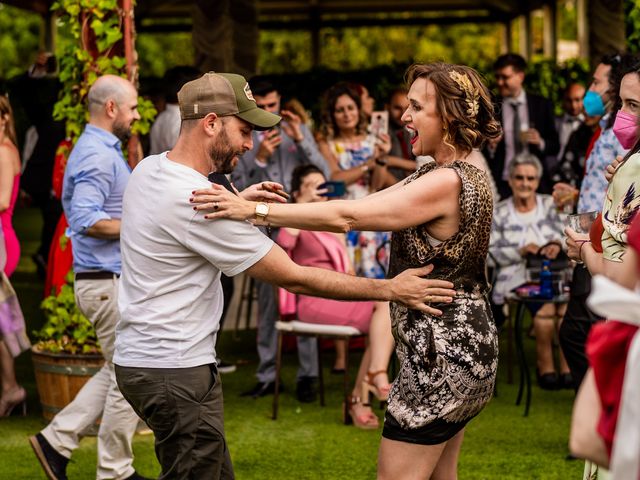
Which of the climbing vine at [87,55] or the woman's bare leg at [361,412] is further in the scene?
the woman's bare leg at [361,412]

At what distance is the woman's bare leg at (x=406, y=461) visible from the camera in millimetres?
3354

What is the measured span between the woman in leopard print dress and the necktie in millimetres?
5356

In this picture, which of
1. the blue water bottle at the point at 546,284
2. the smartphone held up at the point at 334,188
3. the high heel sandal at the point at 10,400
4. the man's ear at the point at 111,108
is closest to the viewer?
the man's ear at the point at 111,108

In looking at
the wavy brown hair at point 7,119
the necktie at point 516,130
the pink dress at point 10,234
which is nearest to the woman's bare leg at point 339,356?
the necktie at point 516,130

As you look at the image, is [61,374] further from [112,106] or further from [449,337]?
[449,337]

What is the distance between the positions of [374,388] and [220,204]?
2985 mm

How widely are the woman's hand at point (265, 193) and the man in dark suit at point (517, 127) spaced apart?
210 inches

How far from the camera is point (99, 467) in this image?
519 centimetres

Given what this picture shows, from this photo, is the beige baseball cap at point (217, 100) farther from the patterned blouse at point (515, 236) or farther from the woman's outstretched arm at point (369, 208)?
the patterned blouse at point (515, 236)

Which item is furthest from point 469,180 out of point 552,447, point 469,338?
point 552,447

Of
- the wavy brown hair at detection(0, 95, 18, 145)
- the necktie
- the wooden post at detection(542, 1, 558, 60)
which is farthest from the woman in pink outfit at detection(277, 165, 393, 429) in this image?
the wooden post at detection(542, 1, 558, 60)

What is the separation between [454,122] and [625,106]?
881 millimetres

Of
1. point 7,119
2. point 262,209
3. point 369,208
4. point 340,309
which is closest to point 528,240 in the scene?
point 340,309

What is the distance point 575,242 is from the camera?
369cm
